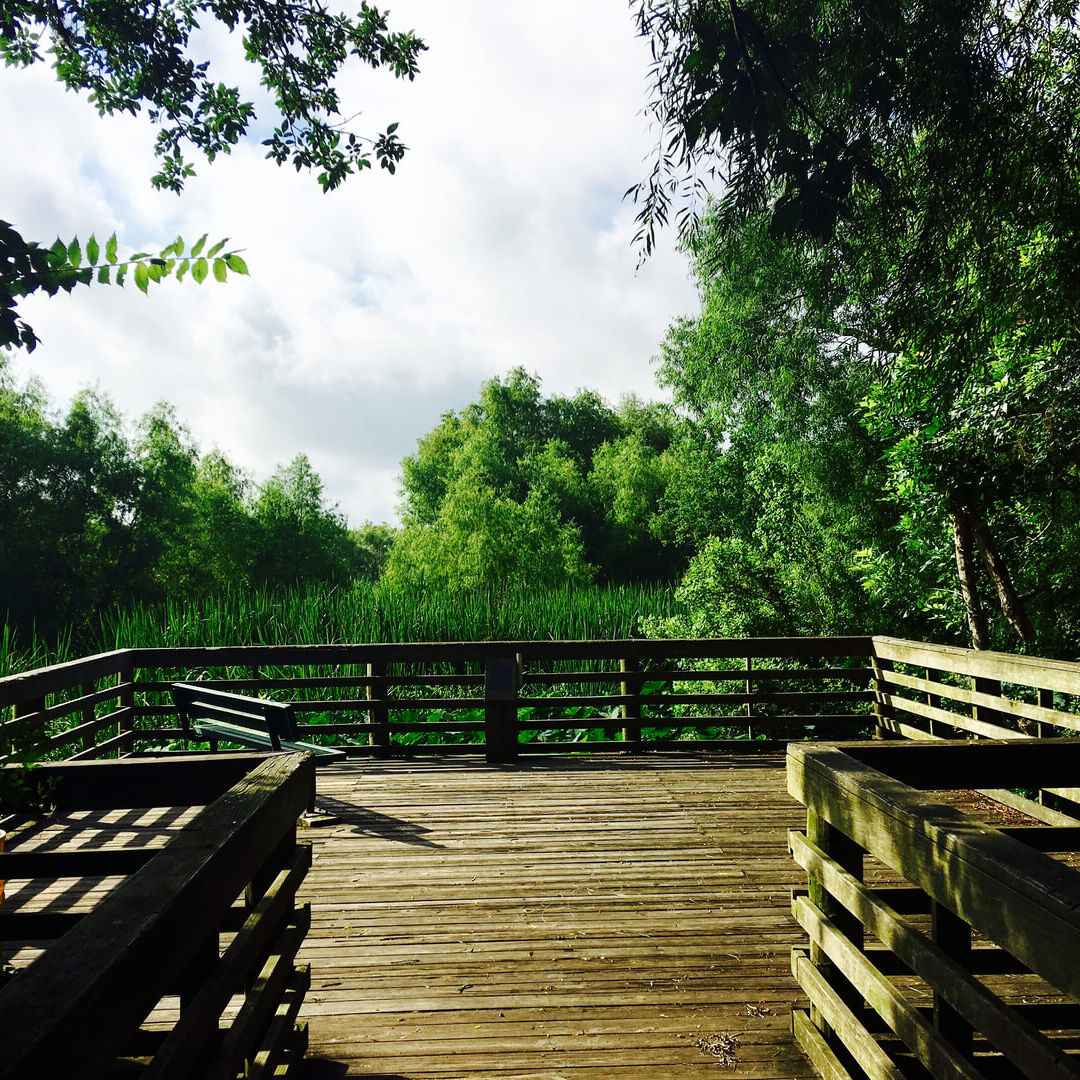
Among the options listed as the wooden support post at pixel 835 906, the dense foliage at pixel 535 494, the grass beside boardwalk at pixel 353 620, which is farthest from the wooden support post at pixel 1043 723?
the dense foliage at pixel 535 494

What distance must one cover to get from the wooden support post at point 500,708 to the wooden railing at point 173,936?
153 inches

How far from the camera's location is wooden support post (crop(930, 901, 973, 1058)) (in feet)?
5.57

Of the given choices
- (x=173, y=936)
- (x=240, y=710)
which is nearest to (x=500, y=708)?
(x=240, y=710)

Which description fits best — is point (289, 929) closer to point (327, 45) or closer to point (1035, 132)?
point (1035, 132)

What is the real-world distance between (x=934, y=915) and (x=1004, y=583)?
252 inches

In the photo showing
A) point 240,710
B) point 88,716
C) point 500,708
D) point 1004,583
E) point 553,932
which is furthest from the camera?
point 1004,583

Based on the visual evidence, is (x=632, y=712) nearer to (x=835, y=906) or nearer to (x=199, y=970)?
(x=835, y=906)

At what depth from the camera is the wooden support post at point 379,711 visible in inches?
267

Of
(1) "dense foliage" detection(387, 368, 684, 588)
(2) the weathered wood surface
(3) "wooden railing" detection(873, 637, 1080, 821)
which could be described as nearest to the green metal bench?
(2) the weathered wood surface

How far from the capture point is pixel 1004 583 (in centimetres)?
732

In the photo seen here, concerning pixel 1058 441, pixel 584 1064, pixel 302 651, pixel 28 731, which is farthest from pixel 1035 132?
pixel 302 651

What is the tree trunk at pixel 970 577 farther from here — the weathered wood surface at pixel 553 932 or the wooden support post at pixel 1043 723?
the weathered wood surface at pixel 553 932

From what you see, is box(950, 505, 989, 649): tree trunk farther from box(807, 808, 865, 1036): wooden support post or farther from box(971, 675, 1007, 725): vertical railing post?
box(807, 808, 865, 1036): wooden support post

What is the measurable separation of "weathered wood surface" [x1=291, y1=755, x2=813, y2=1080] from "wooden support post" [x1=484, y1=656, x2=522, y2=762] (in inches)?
33.5
